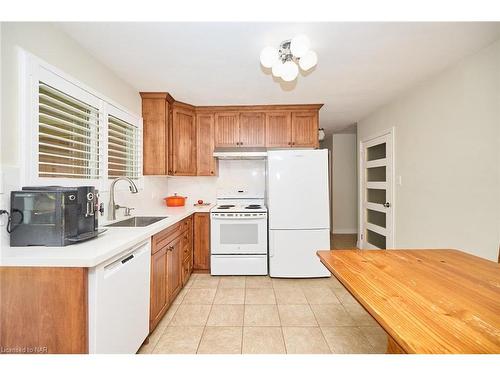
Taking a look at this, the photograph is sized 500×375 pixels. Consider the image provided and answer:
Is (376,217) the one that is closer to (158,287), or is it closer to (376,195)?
(376,195)

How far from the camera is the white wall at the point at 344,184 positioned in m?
5.43

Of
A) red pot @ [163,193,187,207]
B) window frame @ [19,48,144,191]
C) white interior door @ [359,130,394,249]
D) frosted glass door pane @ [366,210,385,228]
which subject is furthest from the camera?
frosted glass door pane @ [366,210,385,228]

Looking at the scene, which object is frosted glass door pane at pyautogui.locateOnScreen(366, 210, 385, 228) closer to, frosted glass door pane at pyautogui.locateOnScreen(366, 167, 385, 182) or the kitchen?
the kitchen

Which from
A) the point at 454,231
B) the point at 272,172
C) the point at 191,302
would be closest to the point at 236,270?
the point at 191,302

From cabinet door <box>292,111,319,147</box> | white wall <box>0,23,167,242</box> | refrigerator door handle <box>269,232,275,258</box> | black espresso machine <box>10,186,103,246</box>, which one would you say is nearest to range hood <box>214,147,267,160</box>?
cabinet door <box>292,111,319,147</box>

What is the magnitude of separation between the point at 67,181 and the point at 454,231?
11.0 feet

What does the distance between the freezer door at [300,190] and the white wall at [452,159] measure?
103 cm

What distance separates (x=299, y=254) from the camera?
9.64ft

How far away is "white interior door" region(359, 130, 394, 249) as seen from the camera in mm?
3285

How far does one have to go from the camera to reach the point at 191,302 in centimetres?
238

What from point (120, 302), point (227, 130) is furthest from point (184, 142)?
point (120, 302)

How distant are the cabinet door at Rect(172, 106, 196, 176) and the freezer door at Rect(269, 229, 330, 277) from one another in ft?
5.33
